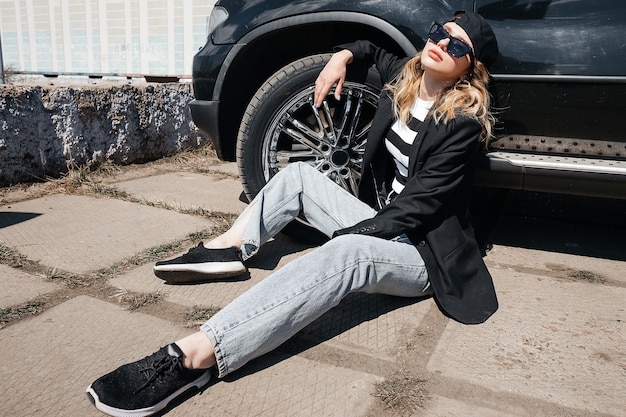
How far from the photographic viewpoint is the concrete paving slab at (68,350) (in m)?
1.67

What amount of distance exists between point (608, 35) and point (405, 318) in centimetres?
150

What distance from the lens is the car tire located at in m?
2.81

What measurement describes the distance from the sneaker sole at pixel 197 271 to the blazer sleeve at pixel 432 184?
565 mm

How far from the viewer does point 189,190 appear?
413 cm

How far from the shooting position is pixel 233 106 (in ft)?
10.4

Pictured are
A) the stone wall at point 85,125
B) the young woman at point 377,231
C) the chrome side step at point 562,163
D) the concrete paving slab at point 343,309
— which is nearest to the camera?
the young woman at point 377,231

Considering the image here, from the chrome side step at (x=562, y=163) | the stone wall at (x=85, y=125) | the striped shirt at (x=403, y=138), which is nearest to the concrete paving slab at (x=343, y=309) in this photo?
the striped shirt at (x=403, y=138)

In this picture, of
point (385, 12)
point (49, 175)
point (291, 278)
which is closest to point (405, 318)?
point (291, 278)

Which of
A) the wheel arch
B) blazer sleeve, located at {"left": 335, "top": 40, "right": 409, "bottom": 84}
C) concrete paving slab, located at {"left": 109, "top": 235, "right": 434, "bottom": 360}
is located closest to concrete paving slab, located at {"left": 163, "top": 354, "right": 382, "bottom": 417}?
concrete paving slab, located at {"left": 109, "top": 235, "right": 434, "bottom": 360}

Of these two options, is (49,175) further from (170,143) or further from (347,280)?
(347,280)

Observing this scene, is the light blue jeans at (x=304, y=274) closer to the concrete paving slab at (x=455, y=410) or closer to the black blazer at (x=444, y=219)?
the black blazer at (x=444, y=219)

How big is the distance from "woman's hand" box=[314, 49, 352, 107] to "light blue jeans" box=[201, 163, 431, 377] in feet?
1.32

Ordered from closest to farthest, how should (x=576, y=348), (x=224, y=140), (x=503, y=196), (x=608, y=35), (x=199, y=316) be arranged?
(x=576, y=348), (x=199, y=316), (x=608, y=35), (x=224, y=140), (x=503, y=196)

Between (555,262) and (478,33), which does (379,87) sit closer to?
(478,33)
